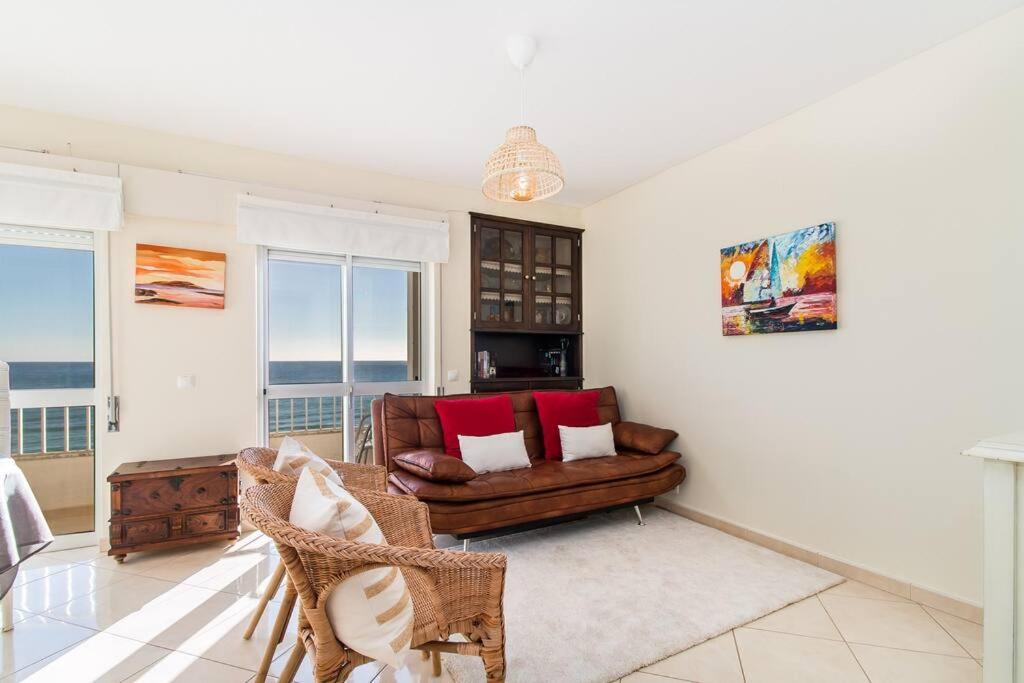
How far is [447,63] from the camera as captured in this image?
2371 millimetres

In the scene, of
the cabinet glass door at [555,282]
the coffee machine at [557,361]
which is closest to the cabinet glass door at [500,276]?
the cabinet glass door at [555,282]

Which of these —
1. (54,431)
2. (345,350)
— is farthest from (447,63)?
(54,431)

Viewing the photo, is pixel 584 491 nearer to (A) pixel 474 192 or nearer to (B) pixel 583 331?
(B) pixel 583 331

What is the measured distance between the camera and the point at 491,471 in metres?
3.04

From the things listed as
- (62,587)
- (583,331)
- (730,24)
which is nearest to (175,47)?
(730,24)

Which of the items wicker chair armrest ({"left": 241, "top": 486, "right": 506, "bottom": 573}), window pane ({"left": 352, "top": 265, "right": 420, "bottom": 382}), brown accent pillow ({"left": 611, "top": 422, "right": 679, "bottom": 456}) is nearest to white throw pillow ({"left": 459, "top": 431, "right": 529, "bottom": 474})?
brown accent pillow ({"left": 611, "top": 422, "right": 679, "bottom": 456})

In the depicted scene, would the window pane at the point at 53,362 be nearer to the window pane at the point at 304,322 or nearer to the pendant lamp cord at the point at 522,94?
the window pane at the point at 304,322

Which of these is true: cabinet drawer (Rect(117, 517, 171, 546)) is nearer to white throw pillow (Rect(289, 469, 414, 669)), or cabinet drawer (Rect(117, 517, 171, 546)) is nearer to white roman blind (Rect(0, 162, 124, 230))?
white roman blind (Rect(0, 162, 124, 230))

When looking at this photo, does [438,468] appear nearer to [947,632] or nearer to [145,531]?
[145,531]

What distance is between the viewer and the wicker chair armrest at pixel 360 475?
2.09 m

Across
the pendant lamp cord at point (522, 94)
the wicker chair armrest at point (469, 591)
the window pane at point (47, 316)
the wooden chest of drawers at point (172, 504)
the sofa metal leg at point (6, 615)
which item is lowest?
the sofa metal leg at point (6, 615)

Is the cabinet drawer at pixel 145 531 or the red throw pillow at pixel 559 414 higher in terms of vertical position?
the red throw pillow at pixel 559 414

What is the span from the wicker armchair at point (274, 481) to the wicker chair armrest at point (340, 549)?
0.56 ft

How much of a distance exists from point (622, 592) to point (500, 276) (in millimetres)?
2693
